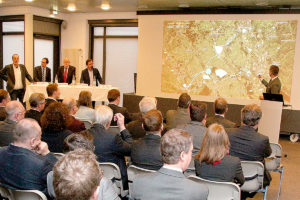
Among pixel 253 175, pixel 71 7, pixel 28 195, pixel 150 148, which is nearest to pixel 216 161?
pixel 150 148

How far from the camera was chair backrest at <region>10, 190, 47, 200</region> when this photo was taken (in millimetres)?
2271

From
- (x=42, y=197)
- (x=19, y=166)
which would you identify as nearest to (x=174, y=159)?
(x=42, y=197)

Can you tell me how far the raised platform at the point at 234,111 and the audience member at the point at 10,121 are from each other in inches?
249

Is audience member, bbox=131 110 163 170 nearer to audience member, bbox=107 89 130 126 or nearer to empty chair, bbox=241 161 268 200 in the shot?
empty chair, bbox=241 161 268 200

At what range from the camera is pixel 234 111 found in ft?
29.4

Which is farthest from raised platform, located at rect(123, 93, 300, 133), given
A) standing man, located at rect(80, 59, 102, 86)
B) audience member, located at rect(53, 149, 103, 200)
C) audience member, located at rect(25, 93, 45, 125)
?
audience member, located at rect(53, 149, 103, 200)

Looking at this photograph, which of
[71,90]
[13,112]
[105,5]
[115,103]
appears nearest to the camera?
[13,112]

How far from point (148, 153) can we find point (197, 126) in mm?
946

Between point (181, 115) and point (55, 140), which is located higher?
point (181, 115)

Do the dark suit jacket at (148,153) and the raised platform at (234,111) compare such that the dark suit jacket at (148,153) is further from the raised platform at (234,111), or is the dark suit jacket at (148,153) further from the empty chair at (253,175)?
the raised platform at (234,111)

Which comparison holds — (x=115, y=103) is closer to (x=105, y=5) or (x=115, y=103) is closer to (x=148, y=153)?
(x=148, y=153)

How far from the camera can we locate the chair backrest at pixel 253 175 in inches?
133

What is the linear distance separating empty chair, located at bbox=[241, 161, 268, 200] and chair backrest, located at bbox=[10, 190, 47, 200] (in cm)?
204

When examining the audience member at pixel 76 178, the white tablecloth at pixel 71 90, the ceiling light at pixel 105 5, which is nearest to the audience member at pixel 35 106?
the audience member at pixel 76 178
